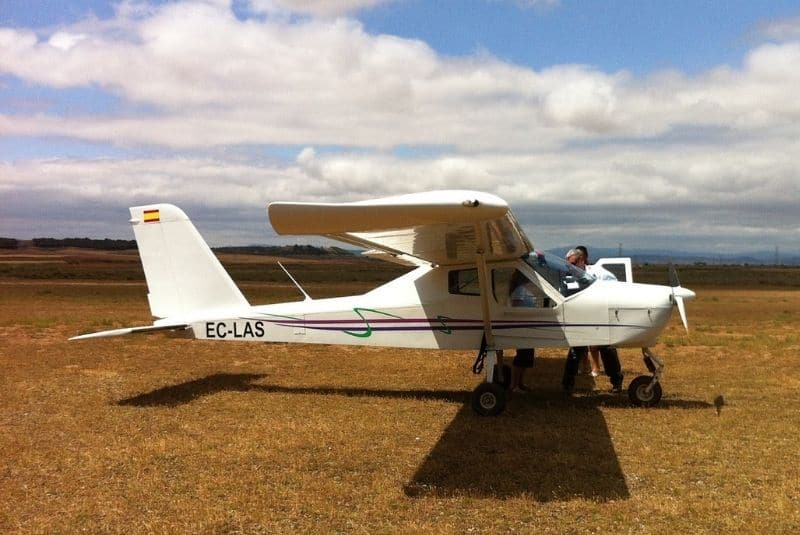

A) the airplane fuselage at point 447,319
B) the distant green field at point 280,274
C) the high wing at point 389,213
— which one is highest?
the high wing at point 389,213

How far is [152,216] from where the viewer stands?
387 inches

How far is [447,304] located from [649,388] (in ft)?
9.98

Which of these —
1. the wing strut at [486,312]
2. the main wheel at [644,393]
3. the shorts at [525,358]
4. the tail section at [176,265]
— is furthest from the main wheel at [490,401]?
the tail section at [176,265]

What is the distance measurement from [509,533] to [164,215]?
7507mm

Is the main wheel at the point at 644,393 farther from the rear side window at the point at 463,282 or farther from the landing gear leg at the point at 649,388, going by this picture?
the rear side window at the point at 463,282

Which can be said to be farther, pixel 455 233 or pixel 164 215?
pixel 164 215

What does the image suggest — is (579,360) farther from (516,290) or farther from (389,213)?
(389,213)

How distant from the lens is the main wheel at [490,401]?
317 inches

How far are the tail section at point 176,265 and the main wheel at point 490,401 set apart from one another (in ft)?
14.1

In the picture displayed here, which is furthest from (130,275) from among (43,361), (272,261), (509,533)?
(509,533)

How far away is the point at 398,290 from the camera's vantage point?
9367 millimetres

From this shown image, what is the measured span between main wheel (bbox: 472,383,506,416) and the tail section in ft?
14.1

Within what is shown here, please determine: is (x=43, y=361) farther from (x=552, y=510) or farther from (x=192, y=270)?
(x=552, y=510)

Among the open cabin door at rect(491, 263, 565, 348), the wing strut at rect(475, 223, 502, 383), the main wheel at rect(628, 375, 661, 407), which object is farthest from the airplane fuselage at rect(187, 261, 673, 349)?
the main wheel at rect(628, 375, 661, 407)
